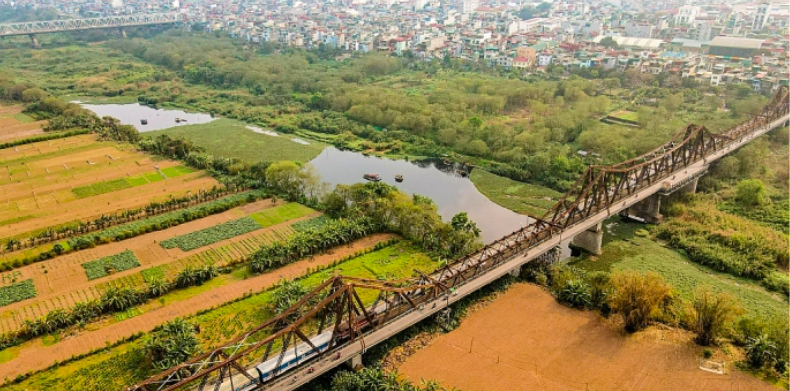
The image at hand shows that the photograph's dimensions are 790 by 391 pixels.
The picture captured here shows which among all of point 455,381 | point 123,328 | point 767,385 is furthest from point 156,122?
point 767,385

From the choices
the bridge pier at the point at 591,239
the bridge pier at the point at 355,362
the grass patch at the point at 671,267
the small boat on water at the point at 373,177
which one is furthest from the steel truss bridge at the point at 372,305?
the small boat on water at the point at 373,177

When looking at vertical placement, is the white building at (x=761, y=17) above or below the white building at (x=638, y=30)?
above

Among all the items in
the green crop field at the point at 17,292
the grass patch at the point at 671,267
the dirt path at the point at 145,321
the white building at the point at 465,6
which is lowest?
the grass patch at the point at 671,267

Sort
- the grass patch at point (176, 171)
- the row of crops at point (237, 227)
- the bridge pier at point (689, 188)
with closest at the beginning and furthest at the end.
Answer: the row of crops at point (237, 227), the bridge pier at point (689, 188), the grass patch at point (176, 171)

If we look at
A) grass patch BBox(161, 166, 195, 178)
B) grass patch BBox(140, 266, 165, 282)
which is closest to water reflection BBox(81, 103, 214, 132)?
grass patch BBox(161, 166, 195, 178)

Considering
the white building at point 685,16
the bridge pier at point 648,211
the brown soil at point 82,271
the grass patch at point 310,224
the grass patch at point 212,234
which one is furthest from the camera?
the white building at point 685,16

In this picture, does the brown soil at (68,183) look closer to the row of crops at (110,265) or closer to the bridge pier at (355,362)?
the row of crops at (110,265)

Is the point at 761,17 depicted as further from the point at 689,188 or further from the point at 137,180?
the point at 137,180
